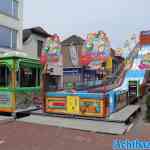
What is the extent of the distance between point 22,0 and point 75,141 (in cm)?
2085

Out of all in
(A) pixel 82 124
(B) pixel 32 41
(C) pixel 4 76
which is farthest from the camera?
(B) pixel 32 41

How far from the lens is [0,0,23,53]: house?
2152cm

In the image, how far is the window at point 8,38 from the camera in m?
21.5

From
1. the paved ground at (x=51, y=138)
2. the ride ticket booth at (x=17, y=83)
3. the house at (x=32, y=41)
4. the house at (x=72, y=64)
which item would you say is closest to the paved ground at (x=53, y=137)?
the paved ground at (x=51, y=138)

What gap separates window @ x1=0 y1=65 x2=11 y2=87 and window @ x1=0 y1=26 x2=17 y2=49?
10735mm

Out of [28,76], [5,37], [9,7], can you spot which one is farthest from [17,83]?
[9,7]

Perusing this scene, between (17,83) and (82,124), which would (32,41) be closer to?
(17,83)

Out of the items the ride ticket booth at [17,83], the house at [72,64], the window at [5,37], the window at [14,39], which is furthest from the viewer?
the house at [72,64]

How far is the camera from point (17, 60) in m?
10.5

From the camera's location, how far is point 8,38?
22.5 meters

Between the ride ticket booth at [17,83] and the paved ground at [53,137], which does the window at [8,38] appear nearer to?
the ride ticket booth at [17,83]

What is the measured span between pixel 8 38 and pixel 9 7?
9.62ft

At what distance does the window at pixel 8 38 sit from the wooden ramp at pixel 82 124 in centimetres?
1296

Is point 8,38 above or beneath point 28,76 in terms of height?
above
